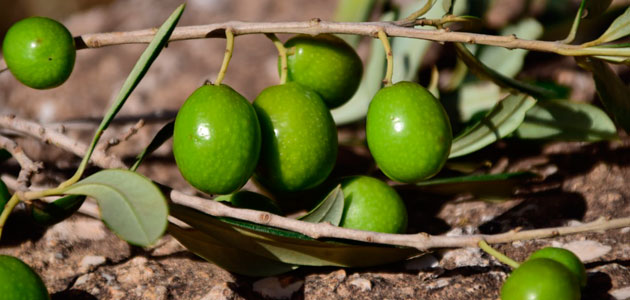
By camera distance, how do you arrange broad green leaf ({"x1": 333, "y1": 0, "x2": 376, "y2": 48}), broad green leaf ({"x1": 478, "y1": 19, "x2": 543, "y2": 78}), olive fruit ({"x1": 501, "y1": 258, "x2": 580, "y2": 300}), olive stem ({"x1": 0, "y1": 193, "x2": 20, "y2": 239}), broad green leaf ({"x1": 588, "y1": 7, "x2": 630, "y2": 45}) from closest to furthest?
1. olive fruit ({"x1": 501, "y1": 258, "x2": 580, "y2": 300})
2. olive stem ({"x1": 0, "y1": 193, "x2": 20, "y2": 239})
3. broad green leaf ({"x1": 588, "y1": 7, "x2": 630, "y2": 45})
4. broad green leaf ({"x1": 478, "y1": 19, "x2": 543, "y2": 78})
5. broad green leaf ({"x1": 333, "y1": 0, "x2": 376, "y2": 48})

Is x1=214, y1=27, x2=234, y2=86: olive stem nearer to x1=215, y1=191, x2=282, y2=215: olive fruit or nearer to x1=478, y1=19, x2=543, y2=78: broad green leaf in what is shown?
x1=215, y1=191, x2=282, y2=215: olive fruit

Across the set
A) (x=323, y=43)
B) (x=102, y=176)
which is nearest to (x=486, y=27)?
(x=323, y=43)

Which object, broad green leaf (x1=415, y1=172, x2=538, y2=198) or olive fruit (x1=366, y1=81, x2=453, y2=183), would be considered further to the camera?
broad green leaf (x1=415, y1=172, x2=538, y2=198)

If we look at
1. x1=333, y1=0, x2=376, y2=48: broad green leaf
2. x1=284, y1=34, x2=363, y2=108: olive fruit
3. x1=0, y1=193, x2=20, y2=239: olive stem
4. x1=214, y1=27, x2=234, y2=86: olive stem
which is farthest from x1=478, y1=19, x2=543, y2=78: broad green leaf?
x1=0, y1=193, x2=20, y2=239: olive stem

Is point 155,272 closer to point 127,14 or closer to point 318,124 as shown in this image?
point 318,124

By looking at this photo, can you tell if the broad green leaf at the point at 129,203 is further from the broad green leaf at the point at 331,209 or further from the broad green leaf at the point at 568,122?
the broad green leaf at the point at 568,122

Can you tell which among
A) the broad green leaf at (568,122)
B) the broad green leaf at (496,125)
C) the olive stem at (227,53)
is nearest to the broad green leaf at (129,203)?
the olive stem at (227,53)
